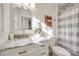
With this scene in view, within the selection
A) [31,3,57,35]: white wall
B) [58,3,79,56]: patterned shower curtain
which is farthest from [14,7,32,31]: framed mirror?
[58,3,79,56]: patterned shower curtain

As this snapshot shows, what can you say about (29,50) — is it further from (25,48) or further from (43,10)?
(43,10)

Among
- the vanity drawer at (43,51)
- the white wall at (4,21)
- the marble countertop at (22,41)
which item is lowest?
the vanity drawer at (43,51)

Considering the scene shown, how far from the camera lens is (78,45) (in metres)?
1.06


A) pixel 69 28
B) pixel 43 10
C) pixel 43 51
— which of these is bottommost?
pixel 43 51

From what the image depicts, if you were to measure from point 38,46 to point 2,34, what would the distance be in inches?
14.0

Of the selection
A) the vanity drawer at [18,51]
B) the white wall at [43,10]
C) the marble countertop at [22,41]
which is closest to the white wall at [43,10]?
the white wall at [43,10]

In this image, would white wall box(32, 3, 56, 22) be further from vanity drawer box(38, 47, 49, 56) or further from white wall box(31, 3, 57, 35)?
vanity drawer box(38, 47, 49, 56)

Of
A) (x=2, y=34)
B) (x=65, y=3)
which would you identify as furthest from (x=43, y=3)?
(x=2, y=34)

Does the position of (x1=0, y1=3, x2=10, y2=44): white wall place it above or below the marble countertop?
above

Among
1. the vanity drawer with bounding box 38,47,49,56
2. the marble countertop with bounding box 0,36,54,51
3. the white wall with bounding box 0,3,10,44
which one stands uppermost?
the white wall with bounding box 0,3,10,44

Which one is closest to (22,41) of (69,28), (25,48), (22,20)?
(25,48)

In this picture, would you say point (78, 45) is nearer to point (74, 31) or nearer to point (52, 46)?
point (74, 31)

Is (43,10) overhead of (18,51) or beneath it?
overhead

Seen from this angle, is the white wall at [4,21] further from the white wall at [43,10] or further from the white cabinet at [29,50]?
the white wall at [43,10]
